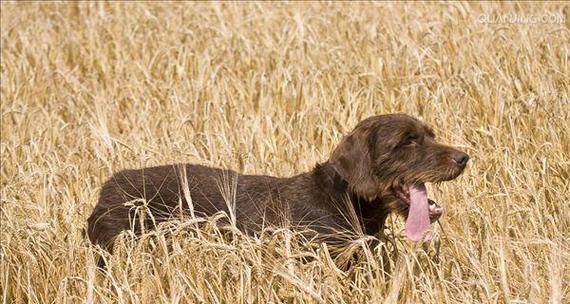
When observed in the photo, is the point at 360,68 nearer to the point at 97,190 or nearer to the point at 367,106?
the point at 367,106

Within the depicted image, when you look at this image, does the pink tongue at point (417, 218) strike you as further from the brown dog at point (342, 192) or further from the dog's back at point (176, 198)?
the dog's back at point (176, 198)

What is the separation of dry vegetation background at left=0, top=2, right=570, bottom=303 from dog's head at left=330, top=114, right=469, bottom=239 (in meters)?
0.24

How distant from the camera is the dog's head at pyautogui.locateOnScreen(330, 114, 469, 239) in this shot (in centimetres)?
536

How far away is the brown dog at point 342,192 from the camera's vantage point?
17.6 ft

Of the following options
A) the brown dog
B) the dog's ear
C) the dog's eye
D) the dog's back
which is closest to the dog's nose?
the brown dog

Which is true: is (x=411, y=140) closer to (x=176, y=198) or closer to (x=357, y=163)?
(x=357, y=163)

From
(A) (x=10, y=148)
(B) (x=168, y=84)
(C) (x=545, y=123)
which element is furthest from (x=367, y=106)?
(A) (x=10, y=148)

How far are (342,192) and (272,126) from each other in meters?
2.15

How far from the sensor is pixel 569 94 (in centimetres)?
737

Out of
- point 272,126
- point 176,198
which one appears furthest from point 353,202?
point 272,126

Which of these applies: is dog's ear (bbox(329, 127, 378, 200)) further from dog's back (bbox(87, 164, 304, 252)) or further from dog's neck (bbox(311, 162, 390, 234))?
dog's back (bbox(87, 164, 304, 252))

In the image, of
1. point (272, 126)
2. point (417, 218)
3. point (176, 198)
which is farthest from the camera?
point (272, 126)

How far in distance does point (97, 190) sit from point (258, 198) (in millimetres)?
1498

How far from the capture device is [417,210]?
211 inches
